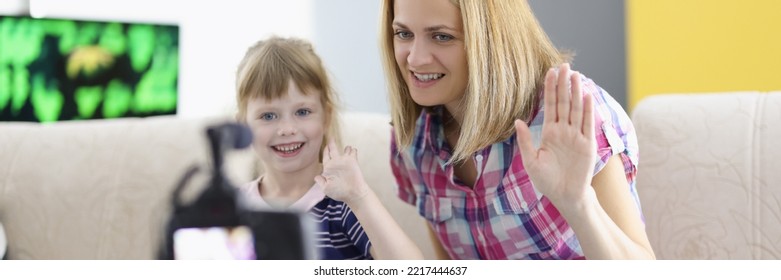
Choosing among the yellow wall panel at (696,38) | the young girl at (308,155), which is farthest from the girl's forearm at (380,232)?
the yellow wall panel at (696,38)

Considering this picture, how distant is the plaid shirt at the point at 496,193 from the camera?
95cm

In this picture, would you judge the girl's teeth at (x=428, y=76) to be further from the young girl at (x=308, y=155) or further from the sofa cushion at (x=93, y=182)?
the sofa cushion at (x=93, y=182)

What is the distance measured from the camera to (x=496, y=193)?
1016 millimetres

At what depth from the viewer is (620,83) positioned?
3.31 ft

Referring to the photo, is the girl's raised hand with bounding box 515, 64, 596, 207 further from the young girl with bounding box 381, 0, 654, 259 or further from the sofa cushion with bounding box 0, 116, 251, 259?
the sofa cushion with bounding box 0, 116, 251, 259

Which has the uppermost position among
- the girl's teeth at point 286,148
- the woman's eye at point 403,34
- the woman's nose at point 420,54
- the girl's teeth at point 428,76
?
the woman's eye at point 403,34

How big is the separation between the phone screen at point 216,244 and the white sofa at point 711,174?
1.78ft

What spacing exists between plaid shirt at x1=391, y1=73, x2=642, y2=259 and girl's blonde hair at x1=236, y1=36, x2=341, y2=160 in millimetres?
146

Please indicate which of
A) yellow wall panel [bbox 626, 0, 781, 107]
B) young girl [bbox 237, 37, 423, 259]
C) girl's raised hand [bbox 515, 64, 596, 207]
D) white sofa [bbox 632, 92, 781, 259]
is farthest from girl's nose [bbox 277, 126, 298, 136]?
white sofa [bbox 632, 92, 781, 259]

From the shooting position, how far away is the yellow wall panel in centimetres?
99

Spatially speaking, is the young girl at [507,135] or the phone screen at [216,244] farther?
the phone screen at [216,244]

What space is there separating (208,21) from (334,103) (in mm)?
182
